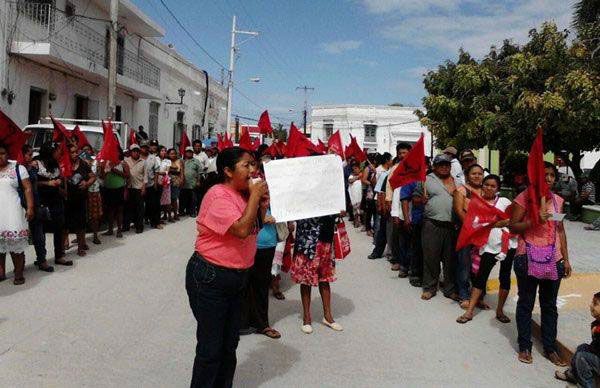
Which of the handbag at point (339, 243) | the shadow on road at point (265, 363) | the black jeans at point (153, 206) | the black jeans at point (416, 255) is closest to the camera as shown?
the shadow on road at point (265, 363)

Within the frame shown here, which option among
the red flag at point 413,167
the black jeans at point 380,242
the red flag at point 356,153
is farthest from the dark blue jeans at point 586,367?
the red flag at point 356,153

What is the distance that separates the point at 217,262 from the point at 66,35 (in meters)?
17.0

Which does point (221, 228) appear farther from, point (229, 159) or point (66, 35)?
point (66, 35)

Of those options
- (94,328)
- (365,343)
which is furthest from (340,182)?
(94,328)

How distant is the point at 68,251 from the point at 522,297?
22.2 ft

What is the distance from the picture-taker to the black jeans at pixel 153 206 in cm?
1139

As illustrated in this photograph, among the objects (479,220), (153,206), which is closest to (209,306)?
(479,220)

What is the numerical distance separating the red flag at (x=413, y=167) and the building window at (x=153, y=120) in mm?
21647

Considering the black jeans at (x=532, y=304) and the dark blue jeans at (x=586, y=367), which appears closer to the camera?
the dark blue jeans at (x=586, y=367)

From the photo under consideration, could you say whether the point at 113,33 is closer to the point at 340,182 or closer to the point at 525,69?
the point at 525,69

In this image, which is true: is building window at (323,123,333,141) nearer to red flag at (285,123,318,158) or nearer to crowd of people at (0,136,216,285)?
crowd of people at (0,136,216,285)

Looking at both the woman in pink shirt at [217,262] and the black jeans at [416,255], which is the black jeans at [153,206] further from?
the woman in pink shirt at [217,262]

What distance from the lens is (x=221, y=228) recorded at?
2.94m

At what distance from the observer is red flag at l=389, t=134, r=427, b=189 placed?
6.18m
